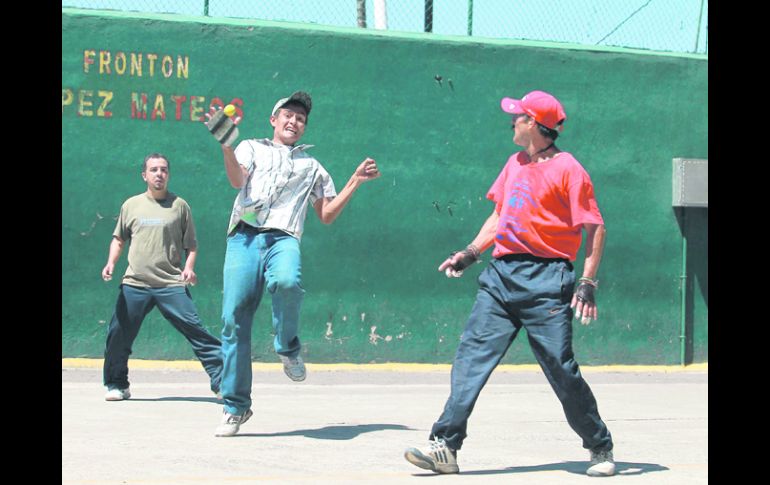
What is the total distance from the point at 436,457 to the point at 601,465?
0.87m

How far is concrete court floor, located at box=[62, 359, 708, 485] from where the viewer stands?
7.09 metres

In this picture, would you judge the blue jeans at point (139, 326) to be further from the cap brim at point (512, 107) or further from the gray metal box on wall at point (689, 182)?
the gray metal box on wall at point (689, 182)

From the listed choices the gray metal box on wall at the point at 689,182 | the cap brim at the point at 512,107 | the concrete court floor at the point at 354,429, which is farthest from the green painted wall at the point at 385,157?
the cap brim at the point at 512,107

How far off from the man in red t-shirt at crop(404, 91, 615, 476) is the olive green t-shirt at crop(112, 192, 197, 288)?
3789 mm

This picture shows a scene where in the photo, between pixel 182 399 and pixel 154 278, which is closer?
pixel 154 278

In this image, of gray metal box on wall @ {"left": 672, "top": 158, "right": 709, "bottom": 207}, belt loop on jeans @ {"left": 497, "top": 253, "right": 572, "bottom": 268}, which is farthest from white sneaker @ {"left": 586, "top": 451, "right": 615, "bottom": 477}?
gray metal box on wall @ {"left": 672, "top": 158, "right": 709, "bottom": 207}

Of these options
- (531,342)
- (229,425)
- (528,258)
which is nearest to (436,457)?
(531,342)

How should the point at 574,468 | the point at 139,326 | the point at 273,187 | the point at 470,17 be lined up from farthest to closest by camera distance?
the point at 470,17
the point at 139,326
the point at 273,187
the point at 574,468

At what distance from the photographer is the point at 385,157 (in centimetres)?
1354

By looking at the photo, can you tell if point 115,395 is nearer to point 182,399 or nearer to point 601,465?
point 182,399

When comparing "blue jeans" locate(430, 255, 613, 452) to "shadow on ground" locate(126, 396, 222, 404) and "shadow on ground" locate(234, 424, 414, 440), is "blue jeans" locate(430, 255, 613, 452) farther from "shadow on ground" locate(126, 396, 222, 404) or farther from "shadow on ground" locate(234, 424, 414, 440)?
"shadow on ground" locate(126, 396, 222, 404)
